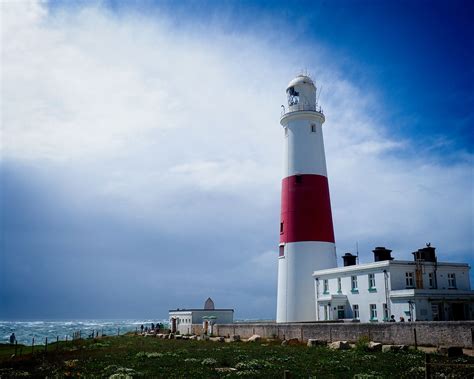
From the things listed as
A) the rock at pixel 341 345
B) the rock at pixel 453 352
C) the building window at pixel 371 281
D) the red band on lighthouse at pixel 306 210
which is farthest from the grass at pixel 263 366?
the red band on lighthouse at pixel 306 210

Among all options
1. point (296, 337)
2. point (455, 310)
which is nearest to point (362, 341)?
point (296, 337)

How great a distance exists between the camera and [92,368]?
20.8 meters

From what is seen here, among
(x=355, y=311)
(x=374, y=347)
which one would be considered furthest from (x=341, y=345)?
(x=355, y=311)

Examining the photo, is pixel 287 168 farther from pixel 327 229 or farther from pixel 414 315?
pixel 414 315

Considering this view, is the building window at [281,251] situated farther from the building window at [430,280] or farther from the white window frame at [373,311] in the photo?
the building window at [430,280]

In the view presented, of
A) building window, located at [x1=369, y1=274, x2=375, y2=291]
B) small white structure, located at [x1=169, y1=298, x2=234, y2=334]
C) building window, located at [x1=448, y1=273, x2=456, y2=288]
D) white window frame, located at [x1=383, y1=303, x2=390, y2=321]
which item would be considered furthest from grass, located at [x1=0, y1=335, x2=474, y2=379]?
small white structure, located at [x1=169, y1=298, x2=234, y2=334]

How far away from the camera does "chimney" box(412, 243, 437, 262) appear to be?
116 ft

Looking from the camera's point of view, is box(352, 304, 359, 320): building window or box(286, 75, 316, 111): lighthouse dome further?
box(286, 75, 316, 111): lighthouse dome

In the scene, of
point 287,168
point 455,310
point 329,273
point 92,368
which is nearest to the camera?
point 92,368

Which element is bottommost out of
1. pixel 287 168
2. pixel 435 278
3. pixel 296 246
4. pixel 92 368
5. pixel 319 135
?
pixel 92 368

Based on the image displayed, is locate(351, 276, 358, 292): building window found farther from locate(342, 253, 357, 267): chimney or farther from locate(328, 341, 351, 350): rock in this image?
locate(328, 341, 351, 350): rock

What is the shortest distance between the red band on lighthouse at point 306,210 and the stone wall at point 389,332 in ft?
26.5

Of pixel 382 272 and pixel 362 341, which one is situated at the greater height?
pixel 382 272

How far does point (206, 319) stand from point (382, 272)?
22008 millimetres
